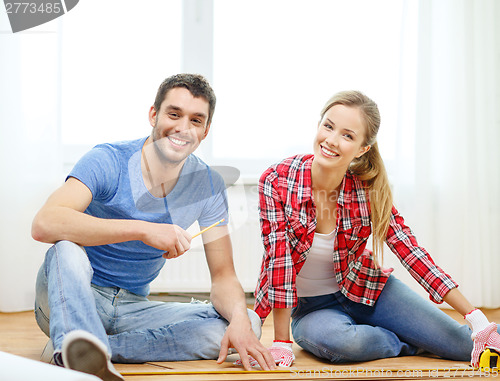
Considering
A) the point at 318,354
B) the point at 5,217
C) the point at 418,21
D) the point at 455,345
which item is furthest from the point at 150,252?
the point at 418,21

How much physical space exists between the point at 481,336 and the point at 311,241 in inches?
17.9

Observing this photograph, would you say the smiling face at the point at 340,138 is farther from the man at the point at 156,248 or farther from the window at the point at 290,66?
the window at the point at 290,66

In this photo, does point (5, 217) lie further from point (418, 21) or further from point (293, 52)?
point (418, 21)

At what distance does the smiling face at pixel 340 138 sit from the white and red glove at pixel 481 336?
1.58 ft

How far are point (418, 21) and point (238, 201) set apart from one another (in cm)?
137

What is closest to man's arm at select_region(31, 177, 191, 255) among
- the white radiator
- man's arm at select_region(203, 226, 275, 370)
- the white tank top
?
man's arm at select_region(203, 226, 275, 370)

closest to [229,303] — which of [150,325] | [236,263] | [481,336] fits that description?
[150,325]

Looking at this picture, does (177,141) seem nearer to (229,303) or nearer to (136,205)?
(136,205)

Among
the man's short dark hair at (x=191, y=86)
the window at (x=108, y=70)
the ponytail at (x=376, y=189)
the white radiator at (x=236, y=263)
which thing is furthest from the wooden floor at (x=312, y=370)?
the window at (x=108, y=70)

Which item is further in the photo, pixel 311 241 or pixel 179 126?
pixel 311 241

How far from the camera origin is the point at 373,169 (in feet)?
5.20

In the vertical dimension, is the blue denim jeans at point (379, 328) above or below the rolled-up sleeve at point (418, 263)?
below

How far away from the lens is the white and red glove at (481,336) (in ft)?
4.52

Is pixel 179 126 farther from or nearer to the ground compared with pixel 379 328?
farther from the ground
